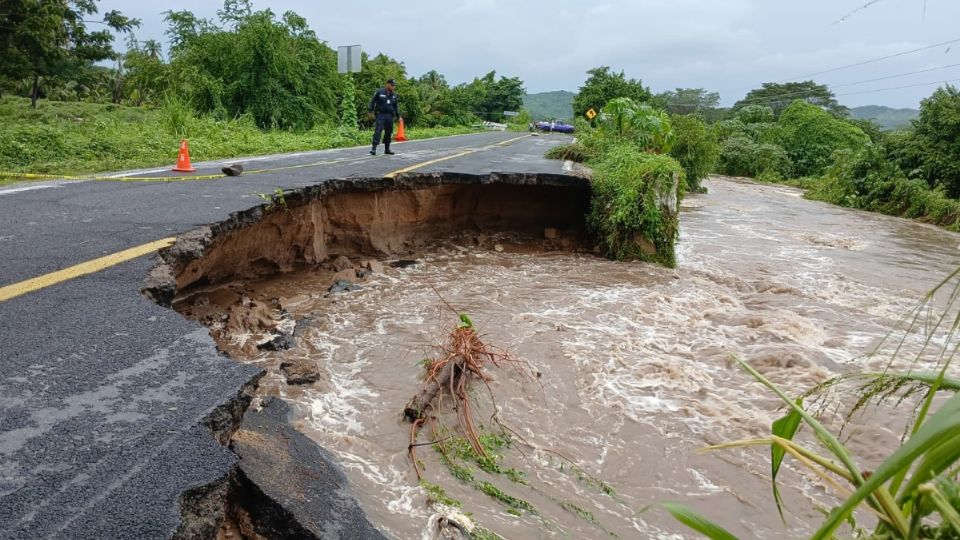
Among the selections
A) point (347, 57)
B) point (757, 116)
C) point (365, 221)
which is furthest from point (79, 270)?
point (757, 116)

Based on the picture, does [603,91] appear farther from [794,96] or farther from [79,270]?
[79,270]

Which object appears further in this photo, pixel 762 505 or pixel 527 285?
pixel 527 285

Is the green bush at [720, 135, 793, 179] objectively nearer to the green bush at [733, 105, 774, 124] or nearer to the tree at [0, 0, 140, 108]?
the green bush at [733, 105, 774, 124]

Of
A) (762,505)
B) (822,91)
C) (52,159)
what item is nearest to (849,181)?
(762,505)

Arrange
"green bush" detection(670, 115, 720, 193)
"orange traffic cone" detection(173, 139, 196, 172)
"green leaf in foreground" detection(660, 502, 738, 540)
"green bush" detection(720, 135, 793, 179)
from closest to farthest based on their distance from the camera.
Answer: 1. "green leaf in foreground" detection(660, 502, 738, 540)
2. "orange traffic cone" detection(173, 139, 196, 172)
3. "green bush" detection(670, 115, 720, 193)
4. "green bush" detection(720, 135, 793, 179)

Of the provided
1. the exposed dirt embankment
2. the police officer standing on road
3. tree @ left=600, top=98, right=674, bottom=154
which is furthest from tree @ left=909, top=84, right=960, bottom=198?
the police officer standing on road

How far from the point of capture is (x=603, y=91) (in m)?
40.6

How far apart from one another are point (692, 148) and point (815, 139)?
17816 millimetres

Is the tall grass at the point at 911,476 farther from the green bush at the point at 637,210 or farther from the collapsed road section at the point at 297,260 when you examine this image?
the green bush at the point at 637,210

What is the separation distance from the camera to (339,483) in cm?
305

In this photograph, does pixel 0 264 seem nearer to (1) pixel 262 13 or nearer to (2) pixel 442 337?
(2) pixel 442 337

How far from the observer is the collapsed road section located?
8.19 ft

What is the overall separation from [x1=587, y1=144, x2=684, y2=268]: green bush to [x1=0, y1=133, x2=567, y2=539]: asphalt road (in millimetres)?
6805

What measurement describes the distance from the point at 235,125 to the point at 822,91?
5941 centimetres
